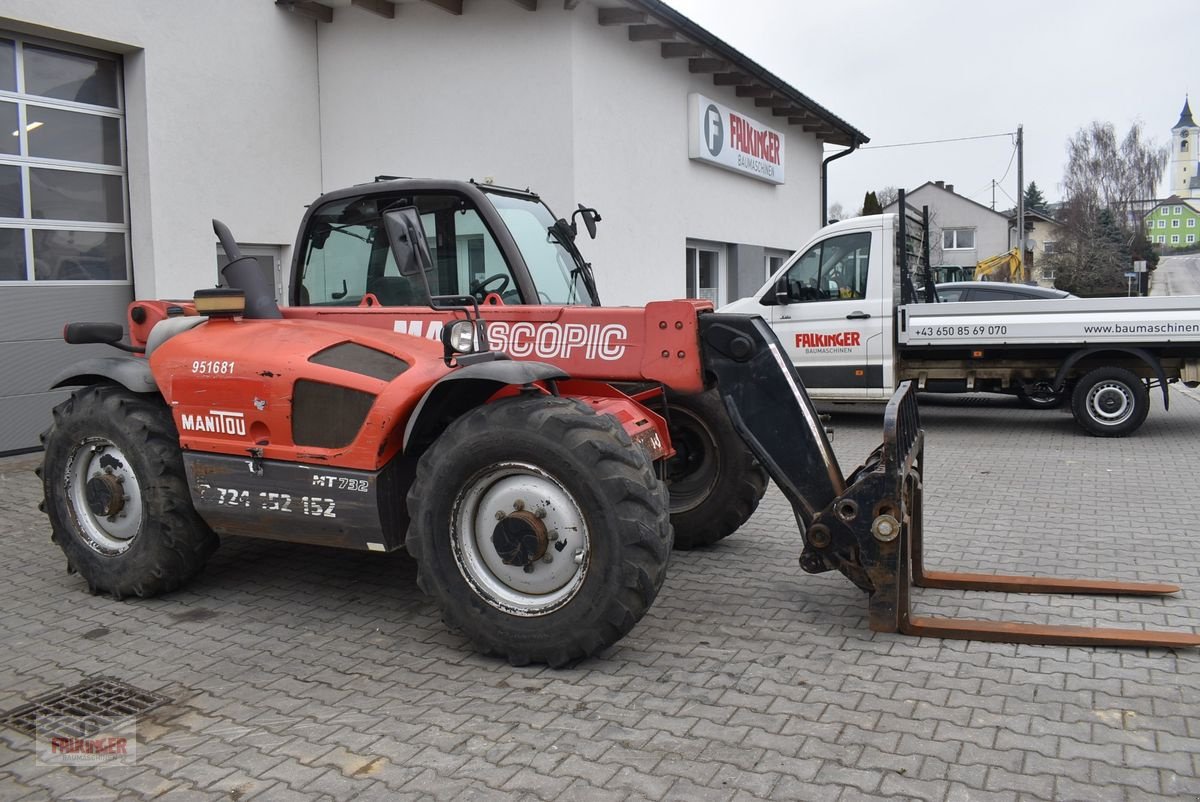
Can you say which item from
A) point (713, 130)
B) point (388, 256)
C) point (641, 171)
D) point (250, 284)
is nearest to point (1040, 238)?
point (713, 130)

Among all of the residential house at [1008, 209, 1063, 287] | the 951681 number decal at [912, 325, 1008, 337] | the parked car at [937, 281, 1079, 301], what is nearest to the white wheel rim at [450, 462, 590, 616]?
the 951681 number decal at [912, 325, 1008, 337]

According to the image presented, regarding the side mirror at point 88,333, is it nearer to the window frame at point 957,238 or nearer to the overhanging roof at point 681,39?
the overhanging roof at point 681,39

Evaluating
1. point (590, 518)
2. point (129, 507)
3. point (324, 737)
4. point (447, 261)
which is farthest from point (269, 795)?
point (447, 261)

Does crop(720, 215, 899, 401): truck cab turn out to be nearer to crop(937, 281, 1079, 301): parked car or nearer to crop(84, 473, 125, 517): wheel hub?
crop(937, 281, 1079, 301): parked car

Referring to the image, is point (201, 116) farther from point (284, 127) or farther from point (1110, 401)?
point (1110, 401)

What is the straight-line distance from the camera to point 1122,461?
9.81 metres

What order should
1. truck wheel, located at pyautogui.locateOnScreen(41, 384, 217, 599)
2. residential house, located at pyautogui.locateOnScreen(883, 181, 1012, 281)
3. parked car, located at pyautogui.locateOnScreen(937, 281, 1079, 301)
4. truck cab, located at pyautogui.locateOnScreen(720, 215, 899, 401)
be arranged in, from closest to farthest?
truck wheel, located at pyautogui.locateOnScreen(41, 384, 217, 599)
truck cab, located at pyautogui.locateOnScreen(720, 215, 899, 401)
parked car, located at pyautogui.locateOnScreen(937, 281, 1079, 301)
residential house, located at pyautogui.locateOnScreen(883, 181, 1012, 281)

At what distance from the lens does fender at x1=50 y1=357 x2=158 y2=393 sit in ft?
17.7

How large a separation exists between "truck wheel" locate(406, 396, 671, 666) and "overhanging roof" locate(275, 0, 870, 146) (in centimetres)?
868

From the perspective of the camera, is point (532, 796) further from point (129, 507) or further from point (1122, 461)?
point (1122, 461)

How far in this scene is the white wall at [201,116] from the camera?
10.5m

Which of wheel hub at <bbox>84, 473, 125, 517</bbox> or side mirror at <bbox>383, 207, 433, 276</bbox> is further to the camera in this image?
wheel hub at <bbox>84, 473, 125, 517</bbox>

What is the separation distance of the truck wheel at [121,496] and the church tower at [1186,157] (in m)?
168

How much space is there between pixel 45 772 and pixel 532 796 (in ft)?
5.94
